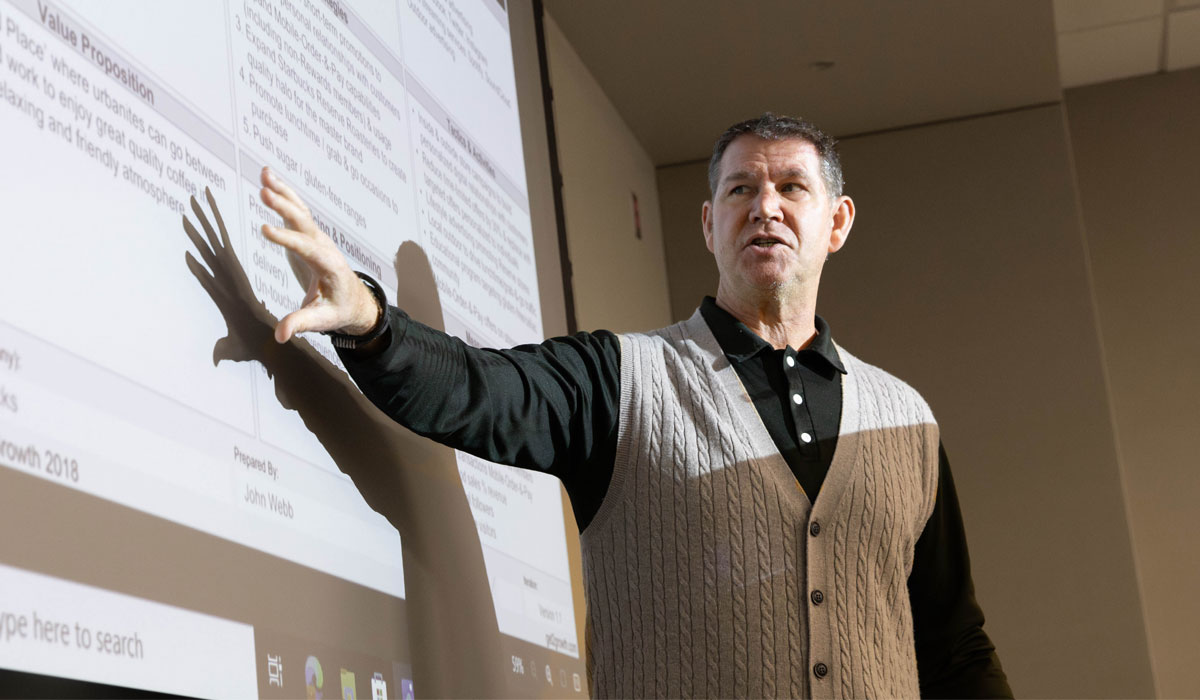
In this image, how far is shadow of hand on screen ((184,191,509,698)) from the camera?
3.93 ft

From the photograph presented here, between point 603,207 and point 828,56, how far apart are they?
0.92 m

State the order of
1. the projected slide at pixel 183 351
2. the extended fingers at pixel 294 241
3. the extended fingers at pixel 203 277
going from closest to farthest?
the projected slide at pixel 183 351 → the extended fingers at pixel 294 241 → the extended fingers at pixel 203 277

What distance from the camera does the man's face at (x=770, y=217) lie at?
1.71 meters

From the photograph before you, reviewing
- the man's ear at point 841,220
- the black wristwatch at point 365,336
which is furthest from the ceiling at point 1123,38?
the black wristwatch at point 365,336

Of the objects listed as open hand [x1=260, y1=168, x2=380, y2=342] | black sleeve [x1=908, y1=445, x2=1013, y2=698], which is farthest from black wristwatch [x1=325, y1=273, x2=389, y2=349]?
black sleeve [x1=908, y1=445, x2=1013, y2=698]

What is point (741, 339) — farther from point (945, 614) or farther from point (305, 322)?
point (305, 322)

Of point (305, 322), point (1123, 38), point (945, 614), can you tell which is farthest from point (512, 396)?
point (1123, 38)

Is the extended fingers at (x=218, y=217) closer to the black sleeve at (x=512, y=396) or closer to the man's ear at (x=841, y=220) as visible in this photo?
the black sleeve at (x=512, y=396)

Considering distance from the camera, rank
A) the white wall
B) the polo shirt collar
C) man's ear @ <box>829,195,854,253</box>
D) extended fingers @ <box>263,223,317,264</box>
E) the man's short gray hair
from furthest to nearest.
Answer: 1. the white wall
2. man's ear @ <box>829,195,854,253</box>
3. the man's short gray hair
4. the polo shirt collar
5. extended fingers @ <box>263,223,317,264</box>

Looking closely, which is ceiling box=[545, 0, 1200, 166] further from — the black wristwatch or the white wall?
the black wristwatch

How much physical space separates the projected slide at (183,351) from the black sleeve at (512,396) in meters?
0.14

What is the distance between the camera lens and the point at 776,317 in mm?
1741

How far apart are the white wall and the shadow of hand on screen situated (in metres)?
2.02

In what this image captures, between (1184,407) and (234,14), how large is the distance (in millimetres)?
4160
